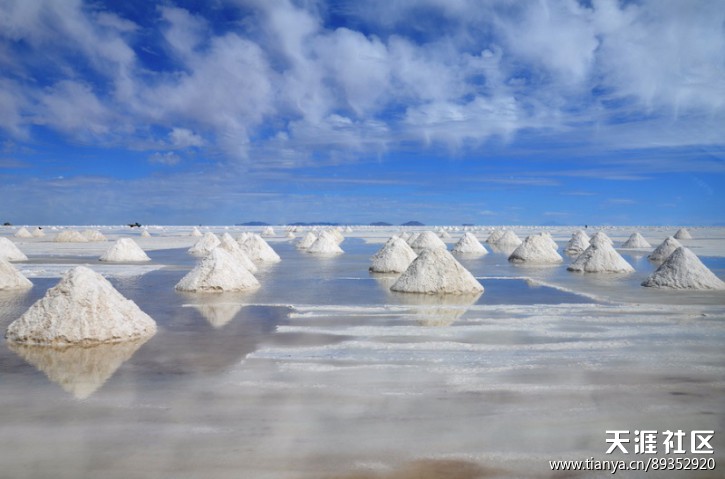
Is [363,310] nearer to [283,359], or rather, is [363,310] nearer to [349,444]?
[283,359]

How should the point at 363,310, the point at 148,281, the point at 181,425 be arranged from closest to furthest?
the point at 181,425 → the point at 363,310 → the point at 148,281

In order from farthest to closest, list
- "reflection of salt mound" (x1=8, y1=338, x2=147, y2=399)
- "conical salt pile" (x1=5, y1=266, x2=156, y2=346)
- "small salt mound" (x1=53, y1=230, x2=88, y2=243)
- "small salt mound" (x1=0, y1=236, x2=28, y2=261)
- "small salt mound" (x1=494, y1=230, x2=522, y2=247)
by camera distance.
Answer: "small salt mound" (x1=53, y1=230, x2=88, y2=243), "small salt mound" (x1=494, y1=230, x2=522, y2=247), "small salt mound" (x1=0, y1=236, x2=28, y2=261), "conical salt pile" (x1=5, y1=266, x2=156, y2=346), "reflection of salt mound" (x1=8, y1=338, x2=147, y2=399)

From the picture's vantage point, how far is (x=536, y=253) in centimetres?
2319

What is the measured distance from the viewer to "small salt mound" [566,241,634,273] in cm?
1869

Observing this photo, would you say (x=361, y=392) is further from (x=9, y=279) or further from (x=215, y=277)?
(x=9, y=279)

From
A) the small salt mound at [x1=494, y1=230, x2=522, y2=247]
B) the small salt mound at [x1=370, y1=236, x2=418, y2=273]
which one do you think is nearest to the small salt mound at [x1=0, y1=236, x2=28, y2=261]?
the small salt mound at [x1=370, y1=236, x2=418, y2=273]

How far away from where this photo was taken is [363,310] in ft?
35.5

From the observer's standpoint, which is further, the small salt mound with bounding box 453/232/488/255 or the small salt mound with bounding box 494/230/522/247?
the small salt mound with bounding box 494/230/522/247

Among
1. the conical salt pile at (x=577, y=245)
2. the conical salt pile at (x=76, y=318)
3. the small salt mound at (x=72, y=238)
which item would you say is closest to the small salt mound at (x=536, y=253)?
the conical salt pile at (x=577, y=245)

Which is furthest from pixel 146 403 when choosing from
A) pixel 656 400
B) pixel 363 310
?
pixel 363 310

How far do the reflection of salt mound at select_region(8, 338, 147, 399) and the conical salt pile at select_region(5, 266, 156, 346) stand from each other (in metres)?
0.15

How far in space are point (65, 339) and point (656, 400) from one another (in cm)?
720

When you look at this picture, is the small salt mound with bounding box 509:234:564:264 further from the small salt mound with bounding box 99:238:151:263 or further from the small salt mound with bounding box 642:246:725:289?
the small salt mound with bounding box 99:238:151:263

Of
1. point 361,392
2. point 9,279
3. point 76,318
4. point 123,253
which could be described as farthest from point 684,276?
point 123,253
